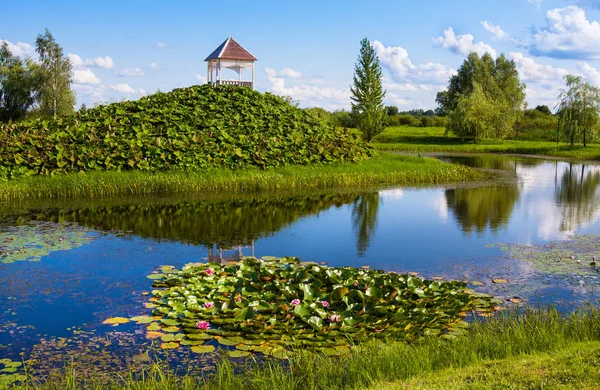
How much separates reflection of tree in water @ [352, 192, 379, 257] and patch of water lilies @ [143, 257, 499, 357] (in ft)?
11.0

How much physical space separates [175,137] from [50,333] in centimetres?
1870

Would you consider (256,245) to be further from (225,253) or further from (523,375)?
(523,375)

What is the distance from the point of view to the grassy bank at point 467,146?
46.7m

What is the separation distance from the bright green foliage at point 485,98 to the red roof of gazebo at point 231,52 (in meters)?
30.1

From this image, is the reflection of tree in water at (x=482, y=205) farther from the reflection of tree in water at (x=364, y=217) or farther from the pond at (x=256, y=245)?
the reflection of tree in water at (x=364, y=217)

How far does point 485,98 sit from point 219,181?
46.4 meters

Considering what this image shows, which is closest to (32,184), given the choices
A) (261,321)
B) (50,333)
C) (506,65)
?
(50,333)

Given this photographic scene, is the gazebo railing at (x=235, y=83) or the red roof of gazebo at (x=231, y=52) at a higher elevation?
the red roof of gazebo at (x=231, y=52)

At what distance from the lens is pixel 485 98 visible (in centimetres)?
6231

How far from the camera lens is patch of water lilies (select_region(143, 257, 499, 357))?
7.82 meters

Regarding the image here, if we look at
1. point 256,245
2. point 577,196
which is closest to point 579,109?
point 577,196

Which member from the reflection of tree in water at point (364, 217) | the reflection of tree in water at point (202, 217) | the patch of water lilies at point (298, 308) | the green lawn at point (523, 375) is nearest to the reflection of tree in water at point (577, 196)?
the reflection of tree in water at point (364, 217)

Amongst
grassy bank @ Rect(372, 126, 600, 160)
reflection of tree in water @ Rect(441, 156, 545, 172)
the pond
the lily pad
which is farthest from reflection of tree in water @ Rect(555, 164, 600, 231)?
the lily pad

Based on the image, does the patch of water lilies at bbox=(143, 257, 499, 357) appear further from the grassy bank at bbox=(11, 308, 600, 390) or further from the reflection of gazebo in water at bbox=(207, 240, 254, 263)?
the reflection of gazebo in water at bbox=(207, 240, 254, 263)
